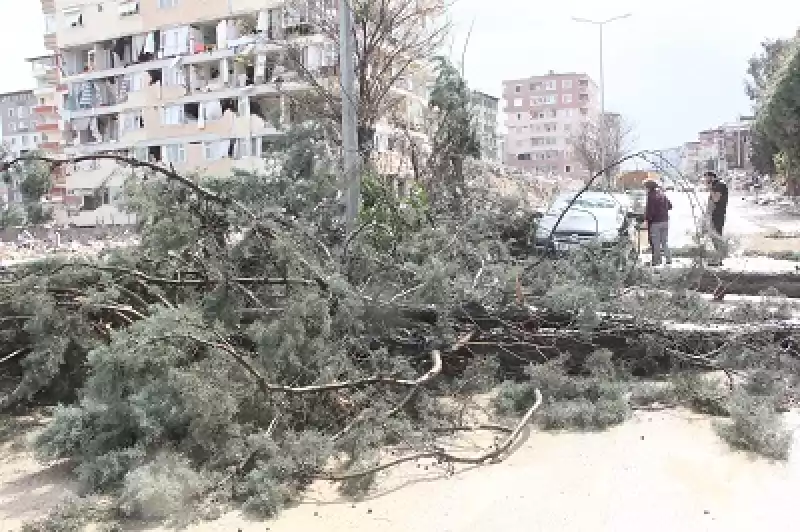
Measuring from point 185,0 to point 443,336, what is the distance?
4707 centimetres

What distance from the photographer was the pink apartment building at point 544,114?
114000mm

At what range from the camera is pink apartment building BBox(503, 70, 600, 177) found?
11400 centimetres

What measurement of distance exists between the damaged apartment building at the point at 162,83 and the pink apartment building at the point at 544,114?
233 ft

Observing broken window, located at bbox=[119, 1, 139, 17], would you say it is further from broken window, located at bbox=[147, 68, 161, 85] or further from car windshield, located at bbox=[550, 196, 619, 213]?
car windshield, located at bbox=[550, 196, 619, 213]

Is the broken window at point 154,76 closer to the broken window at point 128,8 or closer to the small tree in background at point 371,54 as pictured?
the broken window at point 128,8

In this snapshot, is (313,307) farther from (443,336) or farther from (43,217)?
(43,217)

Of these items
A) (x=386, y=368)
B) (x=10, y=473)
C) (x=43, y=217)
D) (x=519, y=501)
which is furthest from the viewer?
(x=43, y=217)

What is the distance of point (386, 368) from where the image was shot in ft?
18.2

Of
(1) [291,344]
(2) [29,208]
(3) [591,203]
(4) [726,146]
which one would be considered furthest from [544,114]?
(1) [291,344]

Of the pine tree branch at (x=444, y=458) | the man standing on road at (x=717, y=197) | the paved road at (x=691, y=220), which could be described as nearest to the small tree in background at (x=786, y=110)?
the paved road at (x=691, y=220)

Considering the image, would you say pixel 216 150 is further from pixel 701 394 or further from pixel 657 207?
pixel 701 394

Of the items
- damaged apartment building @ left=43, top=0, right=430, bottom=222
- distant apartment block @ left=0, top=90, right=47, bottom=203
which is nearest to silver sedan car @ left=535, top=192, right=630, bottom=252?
damaged apartment building @ left=43, top=0, right=430, bottom=222

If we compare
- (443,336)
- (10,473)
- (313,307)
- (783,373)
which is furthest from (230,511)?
(783,373)

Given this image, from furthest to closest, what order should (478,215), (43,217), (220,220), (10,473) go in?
1. (43,217)
2. (478,215)
3. (220,220)
4. (10,473)
